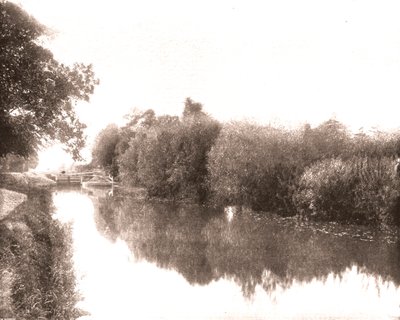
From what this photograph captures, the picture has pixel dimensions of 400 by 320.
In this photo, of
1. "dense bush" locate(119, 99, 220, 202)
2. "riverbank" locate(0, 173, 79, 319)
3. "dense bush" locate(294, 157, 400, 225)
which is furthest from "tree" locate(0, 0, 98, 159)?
"dense bush" locate(119, 99, 220, 202)

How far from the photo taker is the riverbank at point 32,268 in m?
7.77

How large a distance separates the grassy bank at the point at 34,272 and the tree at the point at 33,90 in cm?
253

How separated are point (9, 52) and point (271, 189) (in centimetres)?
1617

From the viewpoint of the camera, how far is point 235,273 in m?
13.5

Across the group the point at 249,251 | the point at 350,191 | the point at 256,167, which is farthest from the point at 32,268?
the point at 256,167

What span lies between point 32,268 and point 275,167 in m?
17.3

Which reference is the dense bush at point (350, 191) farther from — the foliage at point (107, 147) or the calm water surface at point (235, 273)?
the foliage at point (107, 147)

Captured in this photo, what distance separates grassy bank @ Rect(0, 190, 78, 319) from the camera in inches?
307

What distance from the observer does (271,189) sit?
25062 millimetres

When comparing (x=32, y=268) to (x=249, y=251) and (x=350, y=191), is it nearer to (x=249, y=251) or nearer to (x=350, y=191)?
(x=249, y=251)

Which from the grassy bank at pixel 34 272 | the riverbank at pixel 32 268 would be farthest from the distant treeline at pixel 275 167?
the grassy bank at pixel 34 272

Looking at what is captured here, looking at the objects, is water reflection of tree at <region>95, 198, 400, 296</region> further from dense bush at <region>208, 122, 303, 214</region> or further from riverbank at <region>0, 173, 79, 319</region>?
riverbank at <region>0, 173, 79, 319</region>

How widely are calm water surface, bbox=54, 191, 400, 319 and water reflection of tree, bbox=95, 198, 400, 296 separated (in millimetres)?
31

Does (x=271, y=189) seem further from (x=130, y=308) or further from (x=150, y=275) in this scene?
(x=130, y=308)
